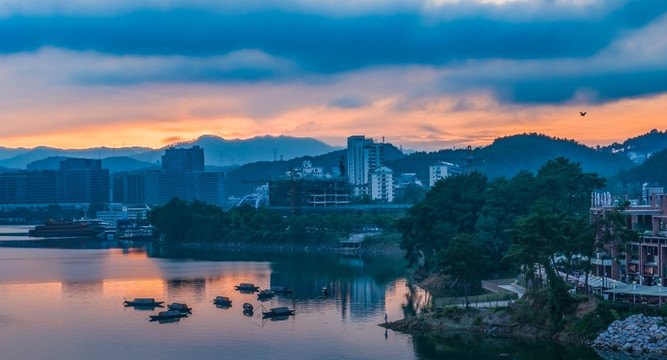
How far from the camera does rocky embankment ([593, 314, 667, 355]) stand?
3034 cm

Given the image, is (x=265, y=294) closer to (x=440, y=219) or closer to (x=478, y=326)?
(x=478, y=326)

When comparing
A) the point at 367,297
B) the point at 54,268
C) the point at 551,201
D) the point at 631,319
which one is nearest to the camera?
the point at 631,319

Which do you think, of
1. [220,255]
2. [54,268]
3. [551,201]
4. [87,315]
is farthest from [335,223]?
[87,315]

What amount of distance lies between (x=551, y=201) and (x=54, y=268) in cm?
3603

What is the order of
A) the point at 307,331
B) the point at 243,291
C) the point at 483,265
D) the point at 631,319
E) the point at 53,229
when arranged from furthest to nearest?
the point at 53,229
the point at 243,291
the point at 483,265
the point at 307,331
the point at 631,319

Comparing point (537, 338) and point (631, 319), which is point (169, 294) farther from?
point (631, 319)

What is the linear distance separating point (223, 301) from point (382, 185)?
366ft

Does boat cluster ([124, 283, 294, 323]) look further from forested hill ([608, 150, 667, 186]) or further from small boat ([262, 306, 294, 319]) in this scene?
forested hill ([608, 150, 667, 186])

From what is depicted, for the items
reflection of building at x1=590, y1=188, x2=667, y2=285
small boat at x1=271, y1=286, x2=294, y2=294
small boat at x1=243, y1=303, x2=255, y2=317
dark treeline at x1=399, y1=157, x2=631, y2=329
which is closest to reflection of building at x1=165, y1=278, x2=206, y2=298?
small boat at x1=271, y1=286, x2=294, y2=294

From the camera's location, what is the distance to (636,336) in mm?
31016

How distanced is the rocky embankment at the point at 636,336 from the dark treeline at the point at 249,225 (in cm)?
5554

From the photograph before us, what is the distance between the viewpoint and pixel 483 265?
4300cm

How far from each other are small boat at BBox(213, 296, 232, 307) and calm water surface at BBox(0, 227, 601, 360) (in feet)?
1.46

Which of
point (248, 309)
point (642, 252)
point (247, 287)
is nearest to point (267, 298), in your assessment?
point (247, 287)
